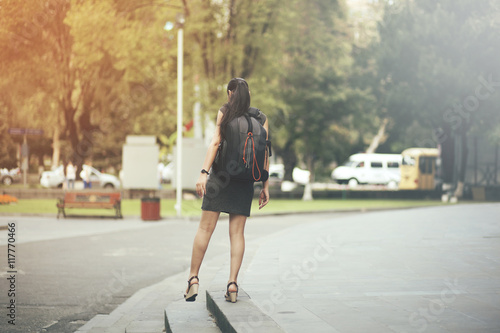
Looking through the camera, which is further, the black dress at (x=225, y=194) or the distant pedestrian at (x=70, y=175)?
the distant pedestrian at (x=70, y=175)

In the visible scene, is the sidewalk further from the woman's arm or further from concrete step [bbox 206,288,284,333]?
the woman's arm

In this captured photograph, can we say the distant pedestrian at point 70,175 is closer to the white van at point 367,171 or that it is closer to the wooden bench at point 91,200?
the wooden bench at point 91,200

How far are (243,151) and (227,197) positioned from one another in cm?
43

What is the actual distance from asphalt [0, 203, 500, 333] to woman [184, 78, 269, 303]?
1.00 feet

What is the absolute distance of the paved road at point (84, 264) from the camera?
6.68m

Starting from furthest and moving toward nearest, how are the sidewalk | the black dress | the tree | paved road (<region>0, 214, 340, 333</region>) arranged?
the tree → paved road (<region>0, 214, 340, 333</region>) → the black dress → the sidewalk

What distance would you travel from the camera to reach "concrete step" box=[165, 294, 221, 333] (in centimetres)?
507

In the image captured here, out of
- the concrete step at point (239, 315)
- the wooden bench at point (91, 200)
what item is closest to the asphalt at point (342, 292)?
the concrete step at point (239, 315)

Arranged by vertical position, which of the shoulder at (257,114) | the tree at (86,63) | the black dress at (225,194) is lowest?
the black dress at (225,194)

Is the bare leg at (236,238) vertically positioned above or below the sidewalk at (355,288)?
above

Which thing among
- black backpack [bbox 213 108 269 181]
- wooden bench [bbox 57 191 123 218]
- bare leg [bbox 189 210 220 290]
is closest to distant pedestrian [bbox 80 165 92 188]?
wooden bench [bbox 57 191 123 218]

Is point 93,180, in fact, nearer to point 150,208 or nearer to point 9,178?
point 9,178

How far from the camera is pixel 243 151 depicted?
18.1 feet

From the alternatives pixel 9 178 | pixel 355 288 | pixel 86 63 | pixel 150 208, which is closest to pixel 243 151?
pixel 355 288
